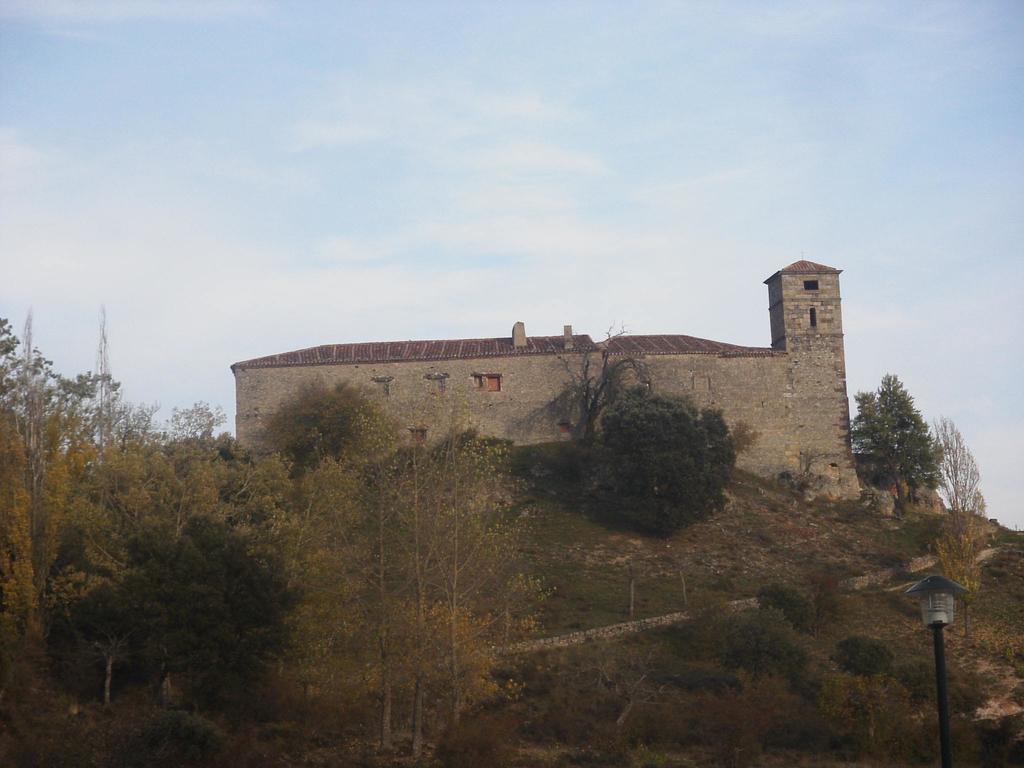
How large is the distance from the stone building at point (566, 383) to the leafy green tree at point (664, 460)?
4.75 m

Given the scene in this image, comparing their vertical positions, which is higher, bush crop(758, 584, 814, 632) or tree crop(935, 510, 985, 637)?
tree crop(935, 510, 985, 637)

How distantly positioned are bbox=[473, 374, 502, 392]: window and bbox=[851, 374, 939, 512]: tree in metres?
17.5

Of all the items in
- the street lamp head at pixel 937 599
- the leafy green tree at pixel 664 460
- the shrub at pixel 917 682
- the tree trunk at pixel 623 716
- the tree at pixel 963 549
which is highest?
the leafy green tree at pixel 664 460

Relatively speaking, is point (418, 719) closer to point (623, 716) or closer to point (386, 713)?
point (386, 713)

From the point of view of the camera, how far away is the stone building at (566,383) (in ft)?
180

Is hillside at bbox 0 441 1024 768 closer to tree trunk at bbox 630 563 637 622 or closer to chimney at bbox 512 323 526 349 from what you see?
tree trunk at bbox 630 563 637 622

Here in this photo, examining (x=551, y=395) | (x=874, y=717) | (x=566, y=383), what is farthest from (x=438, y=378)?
(x=874, y=717)

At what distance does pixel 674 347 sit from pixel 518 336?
7652mm

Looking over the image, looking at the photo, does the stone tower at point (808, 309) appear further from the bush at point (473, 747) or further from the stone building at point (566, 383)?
the bush at point (473, 747)

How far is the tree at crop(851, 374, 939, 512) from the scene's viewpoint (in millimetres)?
54375

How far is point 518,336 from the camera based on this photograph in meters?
56.4

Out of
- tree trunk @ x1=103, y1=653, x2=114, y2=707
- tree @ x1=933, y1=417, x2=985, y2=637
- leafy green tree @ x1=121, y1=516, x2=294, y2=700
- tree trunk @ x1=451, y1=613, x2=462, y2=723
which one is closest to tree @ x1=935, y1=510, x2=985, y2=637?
tree @ x1=933, y1=417, x2=985, y2=637

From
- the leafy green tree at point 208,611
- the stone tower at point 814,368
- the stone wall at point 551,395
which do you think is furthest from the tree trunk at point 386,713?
the stone tower at point 814,368

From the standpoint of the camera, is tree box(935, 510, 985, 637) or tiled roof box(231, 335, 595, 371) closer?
tree box(935, 510, 985, 637)
